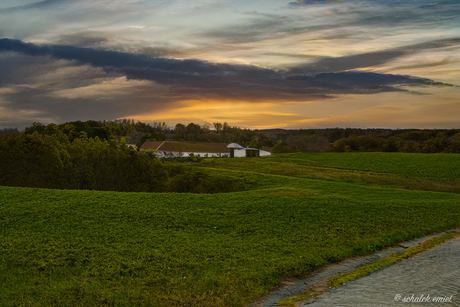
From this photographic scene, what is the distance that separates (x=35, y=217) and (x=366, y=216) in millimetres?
15537

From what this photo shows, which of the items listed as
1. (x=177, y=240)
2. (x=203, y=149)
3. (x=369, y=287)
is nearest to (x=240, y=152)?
(x=203, y=149)

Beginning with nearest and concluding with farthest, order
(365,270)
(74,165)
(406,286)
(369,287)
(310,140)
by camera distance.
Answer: (406,286)
(369,287)
(365,270)
(74,165)
(310,140)

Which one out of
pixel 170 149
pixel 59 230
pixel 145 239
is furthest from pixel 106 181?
pixel 170 149

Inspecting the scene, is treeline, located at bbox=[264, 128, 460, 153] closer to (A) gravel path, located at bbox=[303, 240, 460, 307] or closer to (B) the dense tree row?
(B) the dense tree row

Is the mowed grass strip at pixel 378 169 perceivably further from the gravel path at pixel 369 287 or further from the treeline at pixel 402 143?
the gravel path at pixel 369 287

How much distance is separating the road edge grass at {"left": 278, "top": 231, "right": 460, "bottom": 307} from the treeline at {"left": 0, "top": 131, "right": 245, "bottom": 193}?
73.9 ft

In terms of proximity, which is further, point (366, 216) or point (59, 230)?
point (366, 216)

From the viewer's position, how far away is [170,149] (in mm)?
87000

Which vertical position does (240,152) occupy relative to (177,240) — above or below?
above

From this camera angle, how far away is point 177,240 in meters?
12.4

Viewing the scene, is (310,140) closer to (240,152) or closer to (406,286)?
(240,152)

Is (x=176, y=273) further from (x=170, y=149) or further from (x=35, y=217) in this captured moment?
(x=170, y=149)

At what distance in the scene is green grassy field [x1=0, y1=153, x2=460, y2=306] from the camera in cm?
855

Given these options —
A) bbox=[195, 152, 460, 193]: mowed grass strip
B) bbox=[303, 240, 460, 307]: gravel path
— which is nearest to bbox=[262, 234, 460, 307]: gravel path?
bbox=[303, 240, 460, 307]: gravel path
